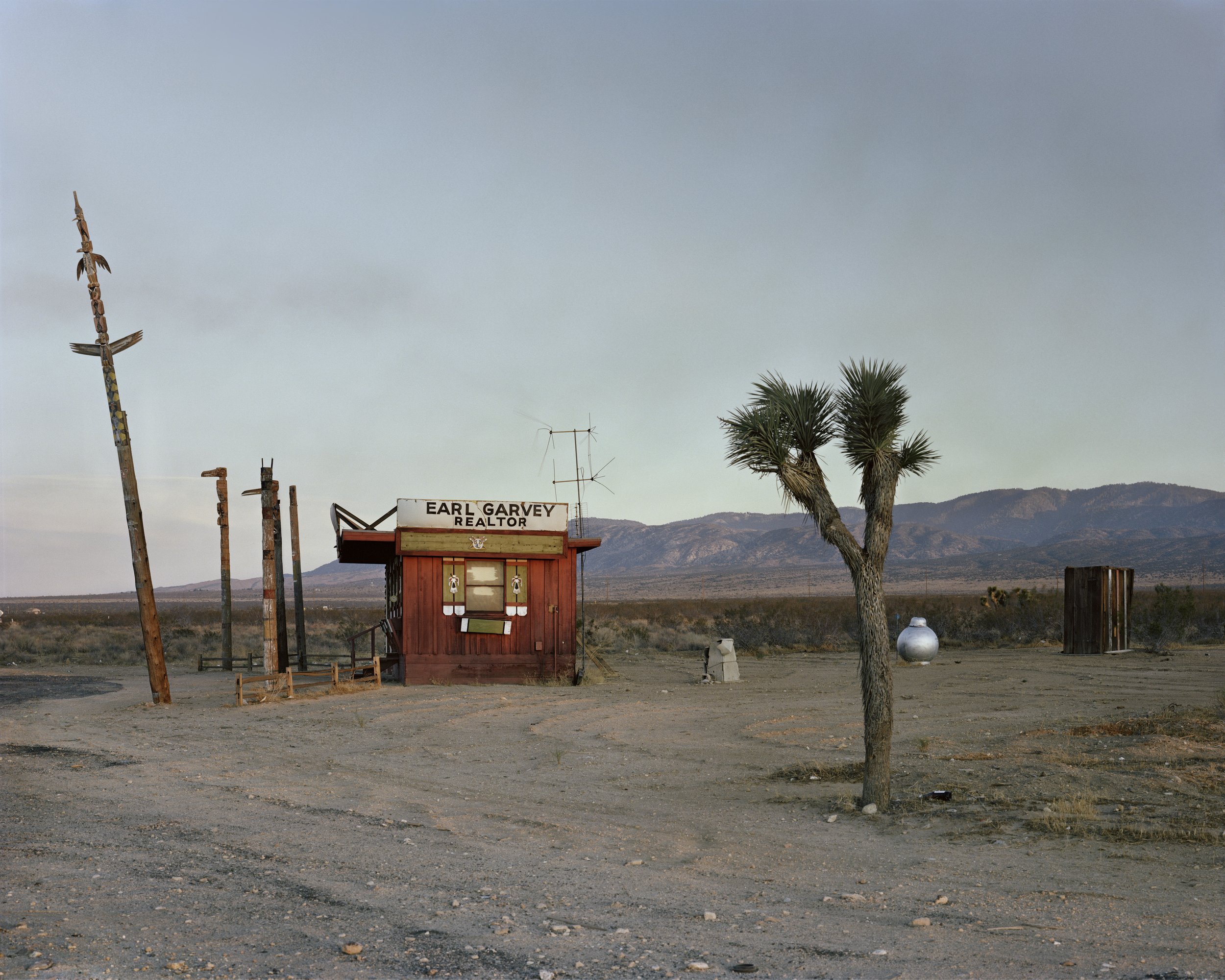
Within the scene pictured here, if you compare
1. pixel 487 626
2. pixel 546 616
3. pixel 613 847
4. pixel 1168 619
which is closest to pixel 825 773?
pixel 613 847

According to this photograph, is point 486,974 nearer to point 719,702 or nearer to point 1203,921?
point 1203,921

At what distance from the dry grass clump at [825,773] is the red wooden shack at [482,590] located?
37.1 ft

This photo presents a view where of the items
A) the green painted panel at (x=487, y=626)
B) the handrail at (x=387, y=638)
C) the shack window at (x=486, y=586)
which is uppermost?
the shack window at (x=486, y=586)

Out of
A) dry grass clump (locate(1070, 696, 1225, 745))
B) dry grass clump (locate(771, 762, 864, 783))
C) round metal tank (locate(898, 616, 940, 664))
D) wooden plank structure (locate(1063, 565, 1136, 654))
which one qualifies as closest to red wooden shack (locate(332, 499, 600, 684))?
round metal tank (locate(898, 616, 940, 664))

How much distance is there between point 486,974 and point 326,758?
8781 millimetres

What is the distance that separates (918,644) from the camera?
27.3 metres

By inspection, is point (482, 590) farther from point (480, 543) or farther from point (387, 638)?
point (387, 638)

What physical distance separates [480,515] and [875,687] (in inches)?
585

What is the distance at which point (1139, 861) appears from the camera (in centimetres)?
778

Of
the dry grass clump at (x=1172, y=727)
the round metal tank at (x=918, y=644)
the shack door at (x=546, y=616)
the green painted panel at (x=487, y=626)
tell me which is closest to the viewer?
the dry grass clump at (x=1172, y=727)

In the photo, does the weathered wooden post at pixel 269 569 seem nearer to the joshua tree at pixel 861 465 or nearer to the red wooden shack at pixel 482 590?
the red wooden shack at pixel 482 590

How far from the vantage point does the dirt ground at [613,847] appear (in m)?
5.79

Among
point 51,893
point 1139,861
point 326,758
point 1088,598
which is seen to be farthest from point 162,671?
point 1088,598

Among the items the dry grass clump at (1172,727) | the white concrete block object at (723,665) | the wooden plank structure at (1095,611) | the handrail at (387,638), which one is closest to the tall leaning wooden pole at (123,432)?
the handrail at (387,638)
